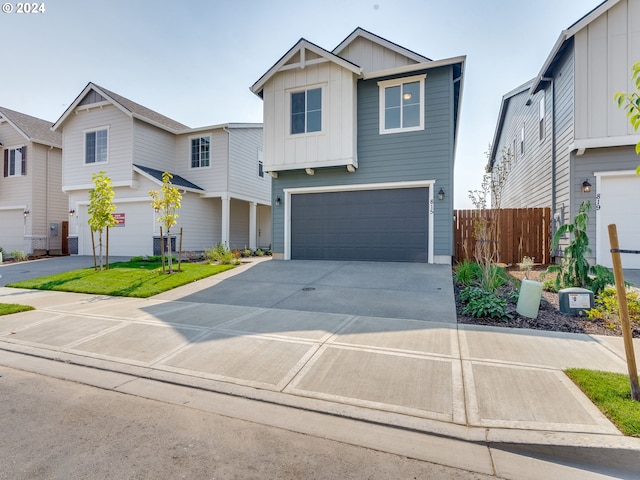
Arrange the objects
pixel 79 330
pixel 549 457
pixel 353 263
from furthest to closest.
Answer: pixel 353 263 < pixel 79 330 < pixel 549 457

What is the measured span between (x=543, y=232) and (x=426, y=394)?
33.5ft

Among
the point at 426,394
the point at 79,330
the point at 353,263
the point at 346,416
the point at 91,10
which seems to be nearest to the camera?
the point at 346,416

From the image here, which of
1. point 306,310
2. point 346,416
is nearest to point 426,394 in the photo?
point 346,416

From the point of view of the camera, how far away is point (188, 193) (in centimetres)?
1549

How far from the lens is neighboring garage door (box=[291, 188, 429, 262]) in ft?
34.5

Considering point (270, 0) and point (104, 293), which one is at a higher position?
point (270, 0)

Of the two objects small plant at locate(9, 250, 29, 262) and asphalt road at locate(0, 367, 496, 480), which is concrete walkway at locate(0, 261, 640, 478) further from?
small plant at locate(9, 250, 29, 262)

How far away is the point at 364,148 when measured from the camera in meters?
11.1

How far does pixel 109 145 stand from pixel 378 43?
1222 centimetres

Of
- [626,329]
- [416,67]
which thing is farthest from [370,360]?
[416,67]

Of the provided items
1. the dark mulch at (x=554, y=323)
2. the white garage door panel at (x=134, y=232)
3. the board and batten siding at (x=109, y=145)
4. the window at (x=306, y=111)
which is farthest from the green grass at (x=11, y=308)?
the board and batten siding at (x=109, y=145)

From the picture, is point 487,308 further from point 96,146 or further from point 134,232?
point 96,146

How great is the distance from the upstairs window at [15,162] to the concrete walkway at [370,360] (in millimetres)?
14796

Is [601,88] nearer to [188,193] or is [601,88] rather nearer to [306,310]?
[306,310]
